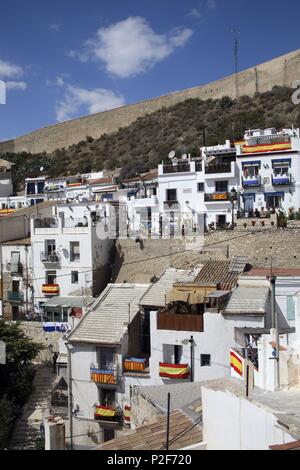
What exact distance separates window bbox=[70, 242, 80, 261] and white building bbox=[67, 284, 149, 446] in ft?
18.1

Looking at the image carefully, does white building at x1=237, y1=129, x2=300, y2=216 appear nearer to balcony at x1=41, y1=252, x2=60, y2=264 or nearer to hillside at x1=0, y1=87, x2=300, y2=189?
balcony at x1=41, y1=252, x2=60, y2=264

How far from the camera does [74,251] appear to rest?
19.9m

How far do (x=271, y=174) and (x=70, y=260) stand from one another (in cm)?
933

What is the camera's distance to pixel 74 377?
45.3ft

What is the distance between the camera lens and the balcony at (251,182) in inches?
854

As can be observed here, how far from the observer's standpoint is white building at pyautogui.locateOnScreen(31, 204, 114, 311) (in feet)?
64.1

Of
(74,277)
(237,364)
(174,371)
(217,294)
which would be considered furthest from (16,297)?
(237,364)

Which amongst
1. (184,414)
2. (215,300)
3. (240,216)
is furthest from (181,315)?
(240,216)

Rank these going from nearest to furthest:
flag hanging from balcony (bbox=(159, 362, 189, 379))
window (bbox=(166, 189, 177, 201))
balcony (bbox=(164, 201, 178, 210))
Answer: flag hanging from balcony (bbox=(159, 362, 189, 379))
balcony (bbox=(164, 201, 178, 210))
window (bbox=(166, 189, 177, 201))

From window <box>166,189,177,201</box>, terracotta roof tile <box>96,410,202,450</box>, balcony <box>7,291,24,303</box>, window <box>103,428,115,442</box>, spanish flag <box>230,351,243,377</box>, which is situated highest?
window <box>166,189,177,201</box>

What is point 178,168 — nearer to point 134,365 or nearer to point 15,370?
point 134,365

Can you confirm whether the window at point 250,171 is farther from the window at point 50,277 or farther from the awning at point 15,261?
the awning at point 15,261

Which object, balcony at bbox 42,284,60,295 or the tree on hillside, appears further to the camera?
balcony at bbox 42,284,60,295

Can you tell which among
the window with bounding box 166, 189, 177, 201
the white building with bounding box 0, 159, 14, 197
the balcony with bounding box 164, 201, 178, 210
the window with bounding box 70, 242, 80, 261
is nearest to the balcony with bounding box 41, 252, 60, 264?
the window with bounding box 70, 242, 80, 261
